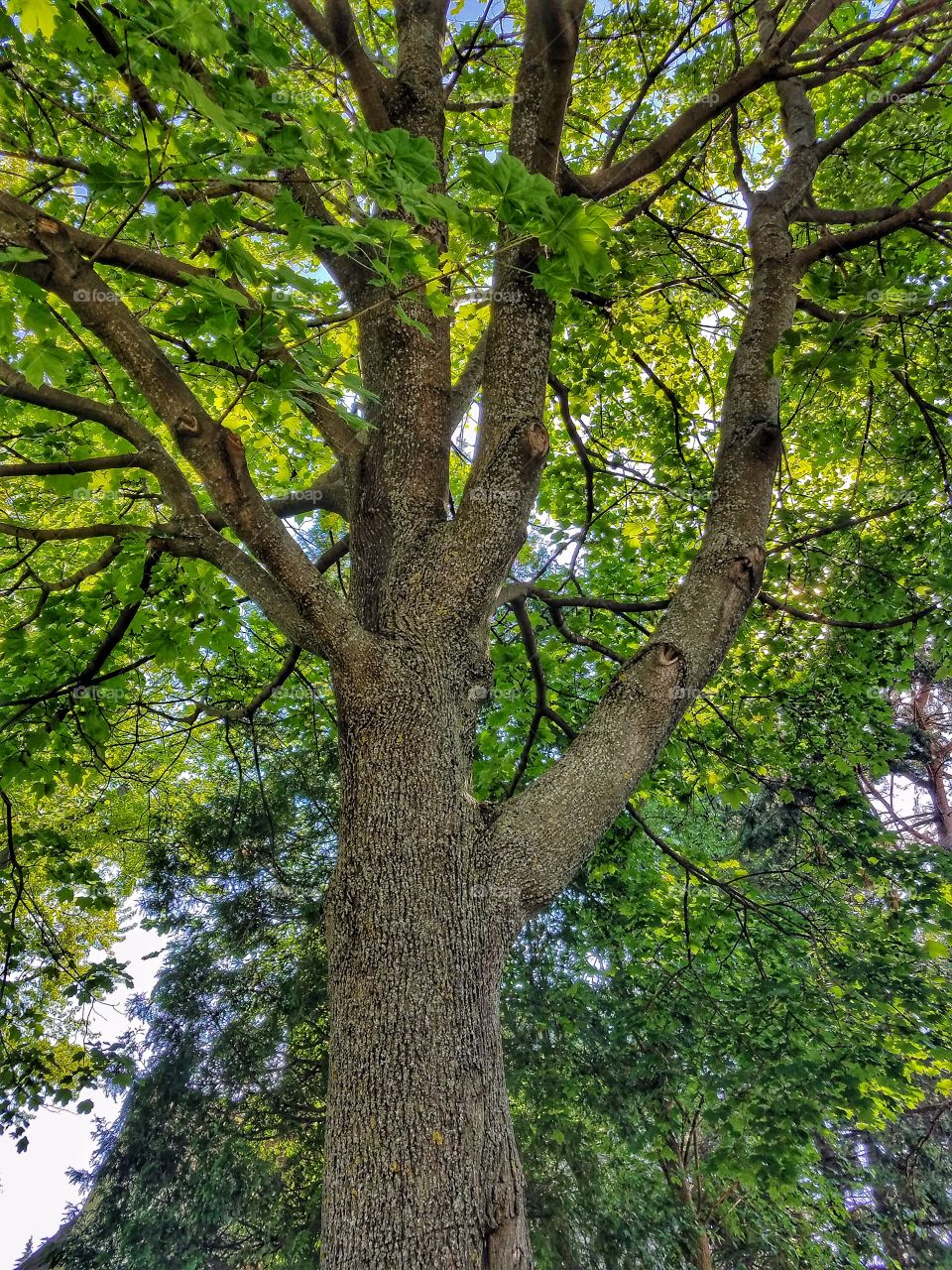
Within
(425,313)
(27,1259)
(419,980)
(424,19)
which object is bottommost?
(27,1259)

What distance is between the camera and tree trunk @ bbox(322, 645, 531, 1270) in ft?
4.54

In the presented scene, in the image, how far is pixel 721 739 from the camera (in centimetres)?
477

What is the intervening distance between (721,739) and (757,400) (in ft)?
9.84

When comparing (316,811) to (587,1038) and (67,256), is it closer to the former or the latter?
(587,1038)

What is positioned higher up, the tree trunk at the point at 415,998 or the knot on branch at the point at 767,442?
the knot on branch at the point at 767,442

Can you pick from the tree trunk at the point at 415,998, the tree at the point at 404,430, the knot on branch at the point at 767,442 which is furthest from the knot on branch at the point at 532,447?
the knot on branch at the point at 767,442

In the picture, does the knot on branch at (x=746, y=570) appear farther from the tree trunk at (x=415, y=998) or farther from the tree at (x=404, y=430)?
the tree trunk at (x=415, y=998)

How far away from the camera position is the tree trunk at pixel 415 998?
1.38 metres

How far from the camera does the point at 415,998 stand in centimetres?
159

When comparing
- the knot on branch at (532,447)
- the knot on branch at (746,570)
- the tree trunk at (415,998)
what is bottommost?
the tree trunk at (415,998)

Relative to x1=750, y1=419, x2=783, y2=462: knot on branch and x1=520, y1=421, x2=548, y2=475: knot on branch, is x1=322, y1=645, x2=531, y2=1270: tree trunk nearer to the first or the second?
x1=520, y1=421, x2=548, y2=475: knot on branch

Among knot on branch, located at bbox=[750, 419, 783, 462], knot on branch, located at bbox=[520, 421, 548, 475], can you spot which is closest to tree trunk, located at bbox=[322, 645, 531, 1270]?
knot on branch, located at bbox=[520, 421, 548, 475]

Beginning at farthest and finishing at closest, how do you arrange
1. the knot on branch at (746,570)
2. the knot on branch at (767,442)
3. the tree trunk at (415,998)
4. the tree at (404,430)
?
the knot on branch at (767,442), the knot on branch at (746,570), the tree at (404,430), the tree trunk at (415,998)

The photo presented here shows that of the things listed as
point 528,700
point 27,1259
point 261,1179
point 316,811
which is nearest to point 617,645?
point 528,700
